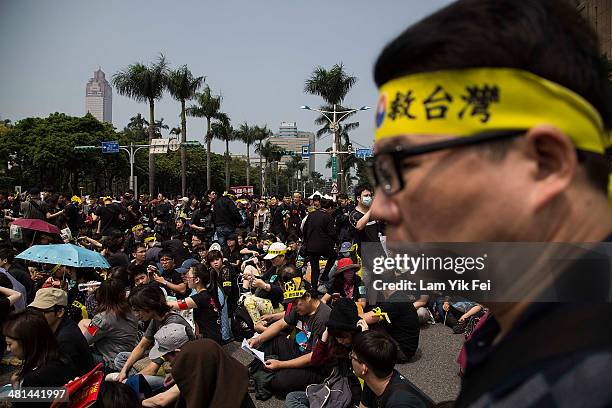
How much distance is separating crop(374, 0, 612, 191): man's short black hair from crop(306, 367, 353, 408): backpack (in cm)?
524

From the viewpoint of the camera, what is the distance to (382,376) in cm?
429

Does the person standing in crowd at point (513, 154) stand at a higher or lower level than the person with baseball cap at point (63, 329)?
higher

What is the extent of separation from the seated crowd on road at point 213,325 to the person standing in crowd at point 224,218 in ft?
6.46

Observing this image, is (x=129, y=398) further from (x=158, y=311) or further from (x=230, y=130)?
(x=230, y=130)

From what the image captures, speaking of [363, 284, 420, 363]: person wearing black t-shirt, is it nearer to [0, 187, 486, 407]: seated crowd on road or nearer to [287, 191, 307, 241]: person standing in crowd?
[0, 187, 486, 407]: seated crowd on road

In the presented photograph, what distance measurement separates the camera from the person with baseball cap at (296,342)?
6371 mm

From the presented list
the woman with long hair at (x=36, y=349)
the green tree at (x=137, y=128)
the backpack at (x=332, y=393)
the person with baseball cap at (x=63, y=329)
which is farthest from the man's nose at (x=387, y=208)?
the green tree at (x=137, y=128)

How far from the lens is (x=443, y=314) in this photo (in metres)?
8.99

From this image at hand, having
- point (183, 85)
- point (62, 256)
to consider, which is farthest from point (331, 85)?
point (62, 256)

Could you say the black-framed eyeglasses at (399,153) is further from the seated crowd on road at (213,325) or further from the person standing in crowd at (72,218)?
the person standing in crowd at (72,218)

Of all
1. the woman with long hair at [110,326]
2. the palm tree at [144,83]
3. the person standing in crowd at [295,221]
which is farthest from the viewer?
the palm tree at [144,83]

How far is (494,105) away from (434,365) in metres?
6.84

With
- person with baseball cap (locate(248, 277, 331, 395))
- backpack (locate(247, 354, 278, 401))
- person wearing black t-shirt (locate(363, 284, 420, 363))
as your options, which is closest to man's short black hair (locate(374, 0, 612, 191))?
person wearing black t-shirt (locate(363, 284, 420, 363))

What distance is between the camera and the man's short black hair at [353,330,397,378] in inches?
166
